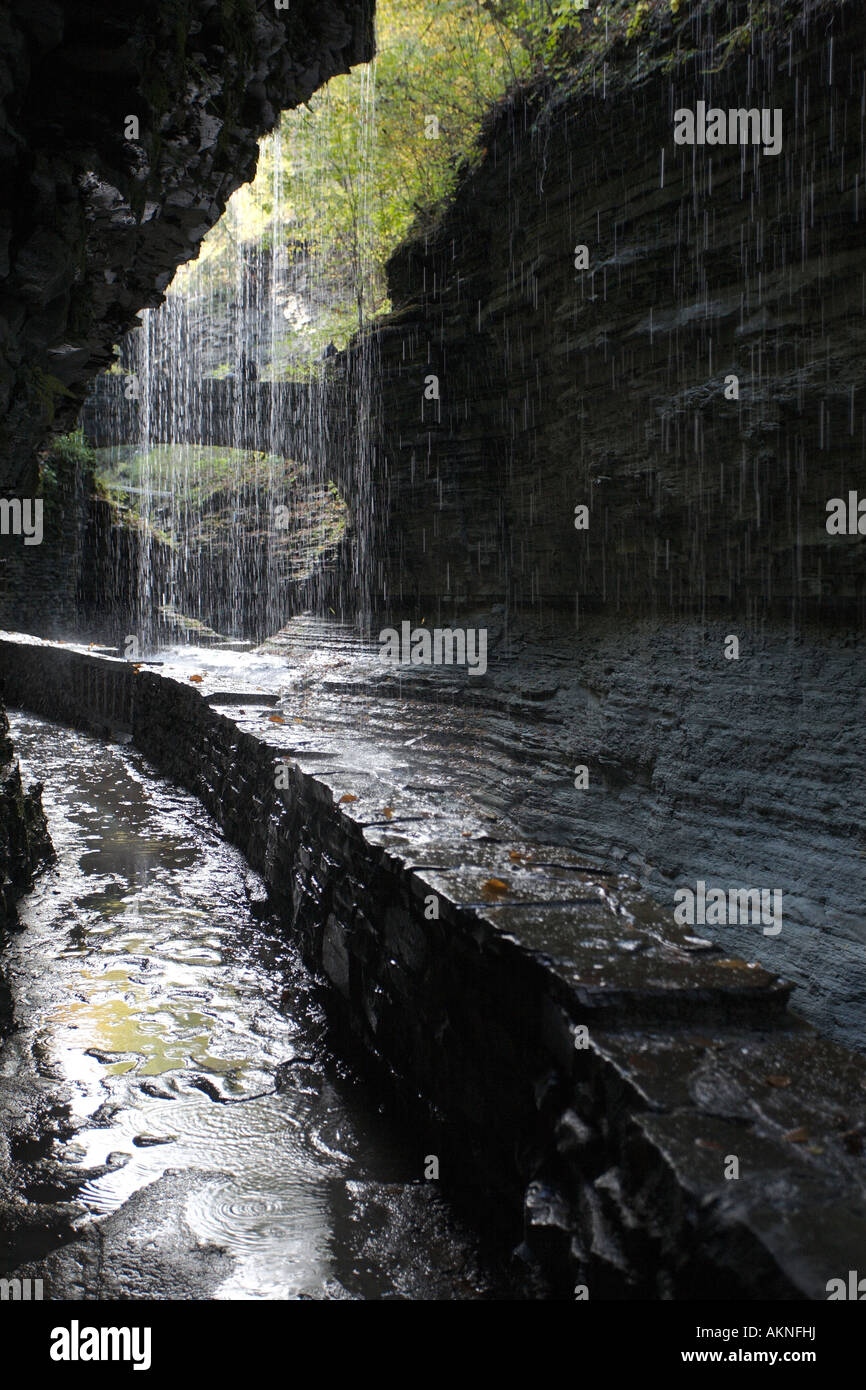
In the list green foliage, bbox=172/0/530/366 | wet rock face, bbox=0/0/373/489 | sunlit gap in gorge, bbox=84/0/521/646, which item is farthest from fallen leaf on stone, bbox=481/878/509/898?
sunlit gap in gorge, bbox=84/0/521/646

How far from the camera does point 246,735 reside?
6242mm

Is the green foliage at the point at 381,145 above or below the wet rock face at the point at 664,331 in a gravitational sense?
above

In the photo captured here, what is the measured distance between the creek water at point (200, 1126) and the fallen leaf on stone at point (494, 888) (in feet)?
2.90

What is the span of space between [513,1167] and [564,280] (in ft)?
23.5

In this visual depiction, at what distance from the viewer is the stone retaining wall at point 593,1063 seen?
148 centimetres

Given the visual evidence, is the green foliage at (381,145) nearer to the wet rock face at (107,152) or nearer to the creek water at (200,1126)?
the wet rock face at (107,152)

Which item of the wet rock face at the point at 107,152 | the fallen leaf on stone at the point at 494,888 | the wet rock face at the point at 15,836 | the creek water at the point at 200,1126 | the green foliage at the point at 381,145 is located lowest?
the creek water at the point at 200,1126

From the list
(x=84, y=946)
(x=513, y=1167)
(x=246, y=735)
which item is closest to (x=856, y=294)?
(x=246, y=735)

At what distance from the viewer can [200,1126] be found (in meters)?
2.90

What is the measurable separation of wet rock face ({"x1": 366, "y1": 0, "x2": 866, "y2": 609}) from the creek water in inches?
168

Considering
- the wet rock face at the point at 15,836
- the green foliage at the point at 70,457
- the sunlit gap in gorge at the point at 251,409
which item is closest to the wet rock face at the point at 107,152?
the wet rock face at the point at 15,836

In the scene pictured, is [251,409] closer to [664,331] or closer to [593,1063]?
[664,331]

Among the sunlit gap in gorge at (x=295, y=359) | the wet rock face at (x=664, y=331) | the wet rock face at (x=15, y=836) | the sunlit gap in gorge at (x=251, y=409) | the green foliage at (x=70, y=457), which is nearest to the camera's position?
the wet rock face at (x=15, y=836)
